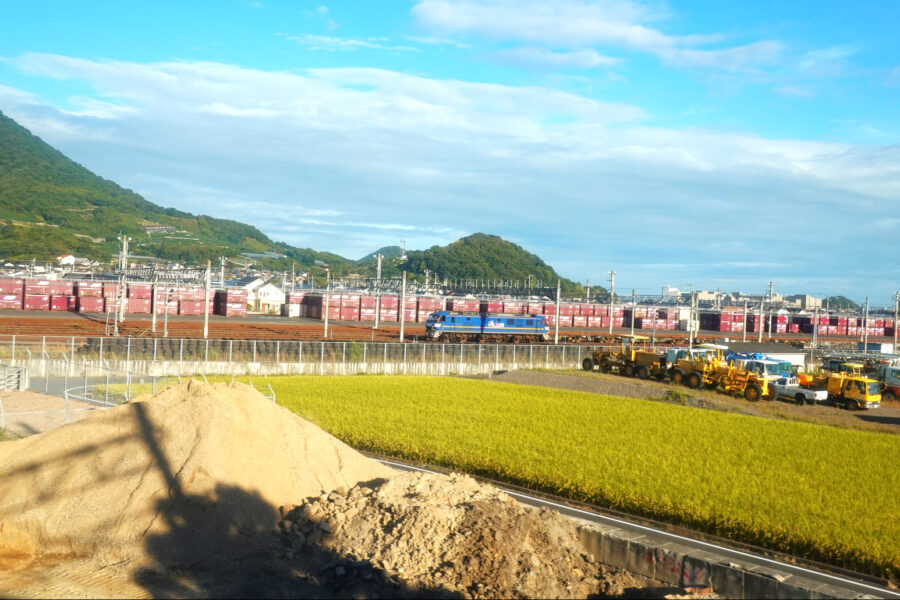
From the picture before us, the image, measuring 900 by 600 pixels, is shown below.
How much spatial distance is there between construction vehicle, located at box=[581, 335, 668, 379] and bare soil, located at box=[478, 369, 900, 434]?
1303 mm

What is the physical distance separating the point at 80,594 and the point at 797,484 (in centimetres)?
1641

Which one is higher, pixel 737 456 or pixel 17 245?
pixel 17 245

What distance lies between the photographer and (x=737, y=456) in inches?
889

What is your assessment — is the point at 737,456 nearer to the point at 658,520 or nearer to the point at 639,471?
the point at 639,471

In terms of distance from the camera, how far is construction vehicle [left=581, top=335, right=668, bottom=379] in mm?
48781

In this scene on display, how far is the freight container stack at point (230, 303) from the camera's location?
266 feet

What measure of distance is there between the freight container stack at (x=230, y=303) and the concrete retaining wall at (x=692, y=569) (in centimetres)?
7291

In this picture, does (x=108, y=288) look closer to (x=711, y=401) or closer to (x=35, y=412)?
(x=711, y=401)

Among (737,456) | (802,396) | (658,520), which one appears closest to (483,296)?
(802,396)

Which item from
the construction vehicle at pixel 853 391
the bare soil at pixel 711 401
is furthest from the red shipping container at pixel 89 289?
the construction vehicle at pixel 853 391

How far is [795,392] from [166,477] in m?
39.2

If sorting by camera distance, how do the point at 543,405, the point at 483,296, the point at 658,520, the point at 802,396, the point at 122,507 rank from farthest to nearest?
the point at 483,296 < the point at 802,396 < the point at 543,405 < the point at 658,520 < the point at 122,507

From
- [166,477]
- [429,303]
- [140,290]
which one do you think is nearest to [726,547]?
[166,477]

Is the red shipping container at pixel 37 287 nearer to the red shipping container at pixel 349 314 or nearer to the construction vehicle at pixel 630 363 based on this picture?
the red shipping container at pixel 349 314
